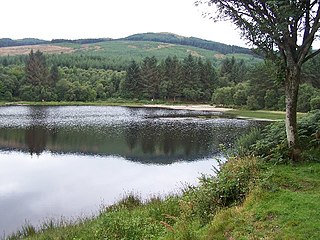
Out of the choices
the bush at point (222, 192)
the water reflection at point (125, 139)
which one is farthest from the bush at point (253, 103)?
the bush at point (222, 192)

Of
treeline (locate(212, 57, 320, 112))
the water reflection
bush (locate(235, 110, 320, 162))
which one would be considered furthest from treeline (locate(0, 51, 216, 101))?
bush (locate(235, 110, 320, 162))

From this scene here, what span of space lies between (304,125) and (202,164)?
35.5 feet

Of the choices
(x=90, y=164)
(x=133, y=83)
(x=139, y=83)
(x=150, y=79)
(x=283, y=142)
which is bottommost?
(x=90, y=164)

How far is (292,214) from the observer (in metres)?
6.66

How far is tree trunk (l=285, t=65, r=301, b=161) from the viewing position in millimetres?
11133

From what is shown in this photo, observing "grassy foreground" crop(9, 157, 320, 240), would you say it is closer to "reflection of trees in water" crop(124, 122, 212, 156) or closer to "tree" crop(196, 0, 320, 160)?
"tree" crop(196, 0, 320, 160)

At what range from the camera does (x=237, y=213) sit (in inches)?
281

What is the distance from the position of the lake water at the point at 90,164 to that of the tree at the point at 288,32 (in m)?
7.05

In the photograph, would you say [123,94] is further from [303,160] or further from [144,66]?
[303,160]

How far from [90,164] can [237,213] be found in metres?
18.0

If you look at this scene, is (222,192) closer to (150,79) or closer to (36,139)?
(36,139)

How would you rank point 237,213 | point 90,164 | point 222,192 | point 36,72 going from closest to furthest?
point 237,213, point 222,192, point 90,164, point 36,72

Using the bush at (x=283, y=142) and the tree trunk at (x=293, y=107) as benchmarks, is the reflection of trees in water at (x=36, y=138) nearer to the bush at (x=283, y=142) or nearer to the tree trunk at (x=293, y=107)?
the bush at (x=283, y=142)

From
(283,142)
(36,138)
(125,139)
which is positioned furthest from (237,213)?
(36,138)
